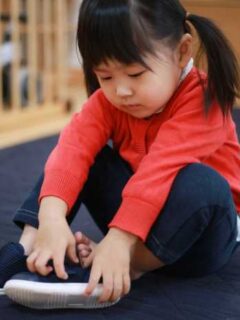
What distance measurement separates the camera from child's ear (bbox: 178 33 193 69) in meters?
0.75

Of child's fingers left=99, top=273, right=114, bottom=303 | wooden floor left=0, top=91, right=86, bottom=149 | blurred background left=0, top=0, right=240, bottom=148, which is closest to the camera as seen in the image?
child's fingers left=99, top=273, right=114, bottom=303

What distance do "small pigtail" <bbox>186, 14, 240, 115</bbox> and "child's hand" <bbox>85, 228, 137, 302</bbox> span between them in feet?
0.71

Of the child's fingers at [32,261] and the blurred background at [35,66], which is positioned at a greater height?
the child's fingers at [32,261]

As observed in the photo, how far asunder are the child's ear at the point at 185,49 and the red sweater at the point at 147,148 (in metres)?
0.03

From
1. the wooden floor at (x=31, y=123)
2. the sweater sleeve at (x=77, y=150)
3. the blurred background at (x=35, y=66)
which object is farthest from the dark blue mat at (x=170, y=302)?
the blurred background at (x=35, y=66)

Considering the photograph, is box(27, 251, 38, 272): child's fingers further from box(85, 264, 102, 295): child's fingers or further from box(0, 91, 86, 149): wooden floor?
box(0, 91, 86, 149): wooden floor

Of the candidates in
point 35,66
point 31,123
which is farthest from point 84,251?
point 35,66

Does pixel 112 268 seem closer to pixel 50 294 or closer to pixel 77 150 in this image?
pixel 50 294

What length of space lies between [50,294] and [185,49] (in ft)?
1.15

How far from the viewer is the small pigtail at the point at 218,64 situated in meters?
0.75

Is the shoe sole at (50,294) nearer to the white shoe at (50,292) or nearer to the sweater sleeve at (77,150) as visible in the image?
the white shoe at (50,292)

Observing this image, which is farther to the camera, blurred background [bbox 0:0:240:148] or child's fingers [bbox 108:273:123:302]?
blurred background [bbox 0:0:240:148]

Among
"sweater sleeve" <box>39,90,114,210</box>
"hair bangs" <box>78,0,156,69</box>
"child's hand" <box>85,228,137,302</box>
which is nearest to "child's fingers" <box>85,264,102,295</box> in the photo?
"child's hand" <box>85,228,137,302</box>

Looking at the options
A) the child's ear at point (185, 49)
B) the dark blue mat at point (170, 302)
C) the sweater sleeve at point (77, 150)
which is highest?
the child's ear at point (185, 49)
